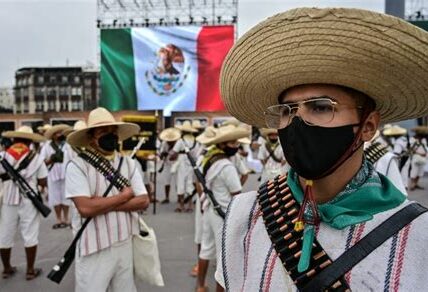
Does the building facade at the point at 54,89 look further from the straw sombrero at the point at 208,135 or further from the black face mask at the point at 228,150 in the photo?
the black face mask at the point at 228,150

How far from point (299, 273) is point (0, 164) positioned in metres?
5.19

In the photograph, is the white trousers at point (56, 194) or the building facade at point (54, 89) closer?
the white trousers at point (56, 194)

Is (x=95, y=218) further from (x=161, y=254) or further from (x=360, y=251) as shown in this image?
(x=161, y=254)

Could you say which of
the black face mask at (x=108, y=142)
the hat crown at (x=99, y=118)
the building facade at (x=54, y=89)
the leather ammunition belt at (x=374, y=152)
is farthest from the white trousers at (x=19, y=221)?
the building facade at (x=54, y=89)

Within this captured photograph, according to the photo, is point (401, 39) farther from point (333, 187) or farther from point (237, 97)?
point (237, 97)

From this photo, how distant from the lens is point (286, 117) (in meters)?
1.53

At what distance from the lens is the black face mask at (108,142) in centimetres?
367

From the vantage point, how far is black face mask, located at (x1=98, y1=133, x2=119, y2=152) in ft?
12.0

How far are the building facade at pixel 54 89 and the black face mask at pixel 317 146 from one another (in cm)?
8360

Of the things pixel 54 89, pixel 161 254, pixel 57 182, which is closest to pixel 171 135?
pixel 57 182

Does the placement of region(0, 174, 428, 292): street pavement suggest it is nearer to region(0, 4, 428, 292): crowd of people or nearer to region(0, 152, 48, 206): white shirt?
region(0, 152, 48, 206): white shirt

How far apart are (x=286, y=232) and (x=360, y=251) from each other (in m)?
0.26

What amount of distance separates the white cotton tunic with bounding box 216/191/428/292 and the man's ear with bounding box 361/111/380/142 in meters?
0.24

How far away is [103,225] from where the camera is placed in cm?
337
